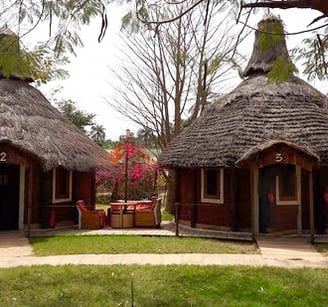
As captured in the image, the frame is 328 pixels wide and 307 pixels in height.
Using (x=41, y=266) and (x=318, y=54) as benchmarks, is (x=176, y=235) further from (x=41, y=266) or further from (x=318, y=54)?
(x=318, y=54)

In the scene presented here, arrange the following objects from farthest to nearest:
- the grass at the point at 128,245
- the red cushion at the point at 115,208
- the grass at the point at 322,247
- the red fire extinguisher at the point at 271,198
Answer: the red cushion at the point at 115,208 → the red fire extinguisher at the point at 271,198 → the grass at the point at 322,247 → the grass at the point at 128,245

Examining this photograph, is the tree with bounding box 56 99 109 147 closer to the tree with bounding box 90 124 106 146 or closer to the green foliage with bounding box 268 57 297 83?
the tree with bounding box 90 124 106 146

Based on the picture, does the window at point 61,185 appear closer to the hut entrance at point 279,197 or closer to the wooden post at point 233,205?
the wooden post at point 233,205

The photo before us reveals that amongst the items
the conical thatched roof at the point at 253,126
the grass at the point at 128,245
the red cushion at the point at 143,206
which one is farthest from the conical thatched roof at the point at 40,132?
the conical thatched roof at the point at 253,126

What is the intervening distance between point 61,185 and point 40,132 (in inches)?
73.3

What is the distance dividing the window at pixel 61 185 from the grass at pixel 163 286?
6.07 m

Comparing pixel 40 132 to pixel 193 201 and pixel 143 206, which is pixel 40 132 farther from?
pixel 193 201

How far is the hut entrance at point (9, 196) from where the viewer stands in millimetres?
12328

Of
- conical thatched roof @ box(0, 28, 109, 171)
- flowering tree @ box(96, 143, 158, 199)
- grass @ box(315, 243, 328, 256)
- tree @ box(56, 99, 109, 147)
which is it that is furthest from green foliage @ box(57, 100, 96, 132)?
grass @ box(315, 243, 328, 256)

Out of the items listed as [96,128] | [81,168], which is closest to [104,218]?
[81,168]

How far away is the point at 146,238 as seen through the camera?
34.8 feet

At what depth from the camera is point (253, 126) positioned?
39.5ft

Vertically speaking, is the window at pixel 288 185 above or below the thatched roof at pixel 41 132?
below

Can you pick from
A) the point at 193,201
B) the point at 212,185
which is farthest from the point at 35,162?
the point at 212,185
